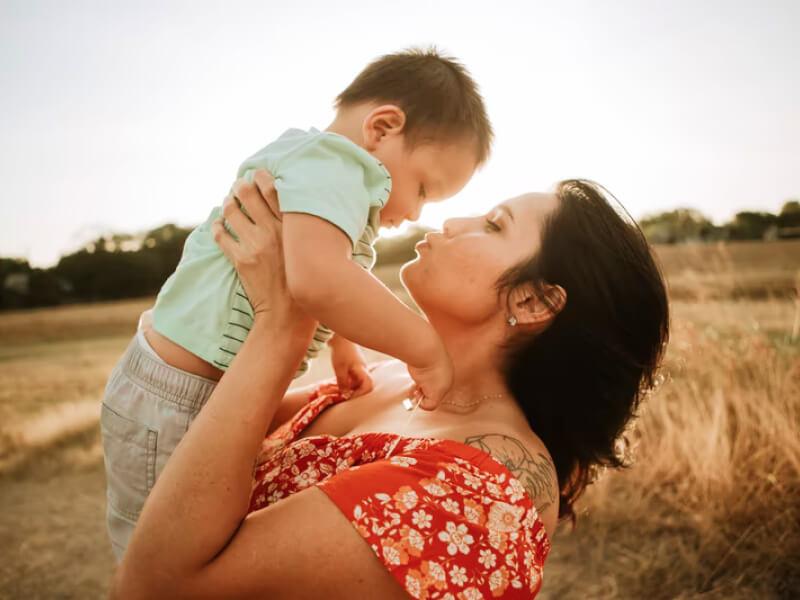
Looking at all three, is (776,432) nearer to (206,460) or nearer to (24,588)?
(206,460)

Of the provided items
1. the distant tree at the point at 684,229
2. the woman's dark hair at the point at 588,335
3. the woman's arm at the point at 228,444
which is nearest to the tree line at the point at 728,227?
the distant tree at the point at 684,229

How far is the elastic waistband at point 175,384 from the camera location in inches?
69.5

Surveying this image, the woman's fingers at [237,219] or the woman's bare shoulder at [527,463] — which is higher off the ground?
the woman's fingers at [237,219]

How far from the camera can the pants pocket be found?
70.6 inches

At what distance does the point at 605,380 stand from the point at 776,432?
2.14 m

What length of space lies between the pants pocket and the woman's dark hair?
1.25 meters

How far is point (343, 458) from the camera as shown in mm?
1809

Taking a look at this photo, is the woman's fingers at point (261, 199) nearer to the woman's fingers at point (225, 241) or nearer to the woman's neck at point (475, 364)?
the woman's fingers at point (225, 241)

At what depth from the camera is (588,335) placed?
216cm

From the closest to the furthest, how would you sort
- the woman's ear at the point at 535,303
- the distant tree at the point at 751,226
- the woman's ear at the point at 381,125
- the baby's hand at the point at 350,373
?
the woman's ear at the point at 381,125 < the woman's ear at the point at 535,303 < the baby's hand at the point at 350,373 < the distant tree at the point at 751,226

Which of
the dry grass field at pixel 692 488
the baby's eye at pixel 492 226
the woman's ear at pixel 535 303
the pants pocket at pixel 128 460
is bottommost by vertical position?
the dry grass field at pixel 692 488

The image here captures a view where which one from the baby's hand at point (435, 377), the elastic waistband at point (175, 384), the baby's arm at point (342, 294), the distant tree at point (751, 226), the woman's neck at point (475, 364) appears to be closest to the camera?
the baby's arm at point (342, 294)

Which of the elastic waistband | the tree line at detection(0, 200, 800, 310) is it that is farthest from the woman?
the tree line at detection(0, 200, 800, 310)

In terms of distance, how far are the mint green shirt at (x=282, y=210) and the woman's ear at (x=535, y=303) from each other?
0.54 metres
